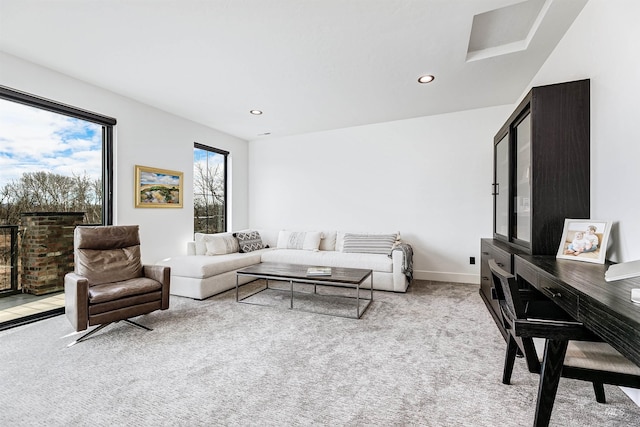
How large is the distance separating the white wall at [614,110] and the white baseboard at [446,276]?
2473 mm

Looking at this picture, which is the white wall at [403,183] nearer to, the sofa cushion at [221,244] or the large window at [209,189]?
the large window at [209,189]

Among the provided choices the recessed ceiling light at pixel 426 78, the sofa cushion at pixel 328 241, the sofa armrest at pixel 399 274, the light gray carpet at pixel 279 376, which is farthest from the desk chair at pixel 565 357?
the sofa cushion at pixel 328 241

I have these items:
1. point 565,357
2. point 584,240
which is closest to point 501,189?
point 584,240

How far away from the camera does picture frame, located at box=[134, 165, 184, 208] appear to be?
3.85 m

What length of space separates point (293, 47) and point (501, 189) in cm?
283

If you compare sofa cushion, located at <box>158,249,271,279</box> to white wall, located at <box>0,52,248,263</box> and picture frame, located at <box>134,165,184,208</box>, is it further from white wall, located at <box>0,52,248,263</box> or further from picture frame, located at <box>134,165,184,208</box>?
picture frame, located at <box>134,165,184,208</box>

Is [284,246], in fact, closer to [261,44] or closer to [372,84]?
[372,84]

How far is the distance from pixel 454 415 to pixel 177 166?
4.48m

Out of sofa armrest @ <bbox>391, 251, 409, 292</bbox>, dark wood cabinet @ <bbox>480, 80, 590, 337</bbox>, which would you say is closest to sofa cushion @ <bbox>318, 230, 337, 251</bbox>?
sofa armrest @ <bbox>391, 251, 409, 292</bbox>

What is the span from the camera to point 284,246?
5.06 metres

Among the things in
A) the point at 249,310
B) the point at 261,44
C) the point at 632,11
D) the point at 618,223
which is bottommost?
the point at 249,310

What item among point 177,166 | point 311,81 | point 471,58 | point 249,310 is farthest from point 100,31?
point 471,58

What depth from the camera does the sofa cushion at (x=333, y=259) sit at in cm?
A: 396

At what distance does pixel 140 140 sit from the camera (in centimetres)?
387
